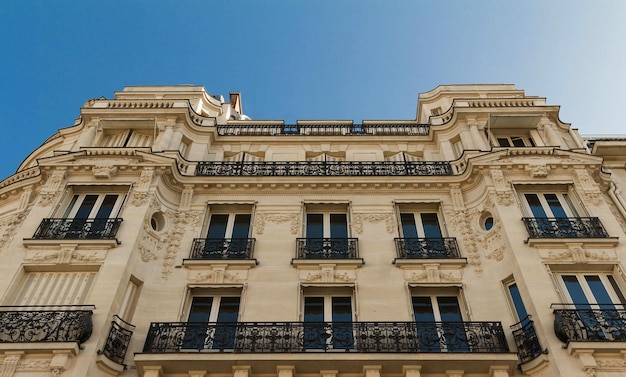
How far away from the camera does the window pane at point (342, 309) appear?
36.4ft

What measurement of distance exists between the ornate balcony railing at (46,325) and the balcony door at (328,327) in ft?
14.6

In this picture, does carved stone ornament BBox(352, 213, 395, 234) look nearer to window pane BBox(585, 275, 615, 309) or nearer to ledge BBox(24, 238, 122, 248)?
window pane BBox(585, 275, 615, 309)

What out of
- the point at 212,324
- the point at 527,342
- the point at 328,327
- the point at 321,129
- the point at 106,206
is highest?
the point at 321,129

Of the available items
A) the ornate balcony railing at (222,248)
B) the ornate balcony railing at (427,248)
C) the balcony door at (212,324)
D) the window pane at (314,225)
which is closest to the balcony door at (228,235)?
the ornate balcony railing at (222,248)

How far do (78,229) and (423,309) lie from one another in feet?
28.8

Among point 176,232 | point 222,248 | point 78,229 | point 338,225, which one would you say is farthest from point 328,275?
point 78,229

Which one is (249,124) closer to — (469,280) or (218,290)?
(218,290)

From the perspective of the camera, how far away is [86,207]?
13266mm

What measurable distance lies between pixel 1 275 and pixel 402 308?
927 centimetres

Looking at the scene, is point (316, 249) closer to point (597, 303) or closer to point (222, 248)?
point (222, 248)

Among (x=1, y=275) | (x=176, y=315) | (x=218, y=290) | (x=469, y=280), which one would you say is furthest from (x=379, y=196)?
(x=1, y=275)

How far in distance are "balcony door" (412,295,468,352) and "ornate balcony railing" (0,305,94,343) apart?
680cm

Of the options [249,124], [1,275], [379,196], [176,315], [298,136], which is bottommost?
[176,315]

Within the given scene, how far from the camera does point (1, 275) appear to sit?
11.1 m
